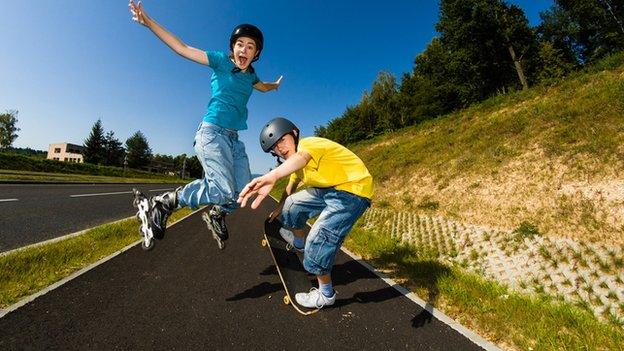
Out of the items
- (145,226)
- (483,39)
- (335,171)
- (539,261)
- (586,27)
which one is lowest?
(539,261)

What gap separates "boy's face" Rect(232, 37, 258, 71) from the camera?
4.12 meters

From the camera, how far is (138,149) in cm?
11388

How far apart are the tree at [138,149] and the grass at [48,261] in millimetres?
114358

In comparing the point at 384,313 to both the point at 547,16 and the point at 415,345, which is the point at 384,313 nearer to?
the point at 415,345

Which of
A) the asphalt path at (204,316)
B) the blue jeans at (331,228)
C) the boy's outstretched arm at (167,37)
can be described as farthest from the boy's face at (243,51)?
the asphalt path at (204,316)

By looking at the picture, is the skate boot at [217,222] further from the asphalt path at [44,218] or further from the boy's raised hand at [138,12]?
the asphalt path at [44,218]

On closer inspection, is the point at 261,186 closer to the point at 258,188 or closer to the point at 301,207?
the point at 258,188

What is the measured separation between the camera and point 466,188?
10977 millimetres

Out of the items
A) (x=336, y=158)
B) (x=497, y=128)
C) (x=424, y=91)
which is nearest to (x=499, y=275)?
(x=336, y=158)

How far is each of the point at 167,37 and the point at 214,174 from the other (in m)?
1.63

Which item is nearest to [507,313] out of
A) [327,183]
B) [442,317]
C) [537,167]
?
[442,317]

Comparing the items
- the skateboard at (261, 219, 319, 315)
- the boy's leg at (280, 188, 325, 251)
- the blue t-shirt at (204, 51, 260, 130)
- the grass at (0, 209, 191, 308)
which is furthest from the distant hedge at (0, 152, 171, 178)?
the boy's leg at (280, 188, 325, 251)

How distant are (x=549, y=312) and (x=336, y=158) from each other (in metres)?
3.14

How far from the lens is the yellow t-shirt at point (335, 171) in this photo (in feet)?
11.3
